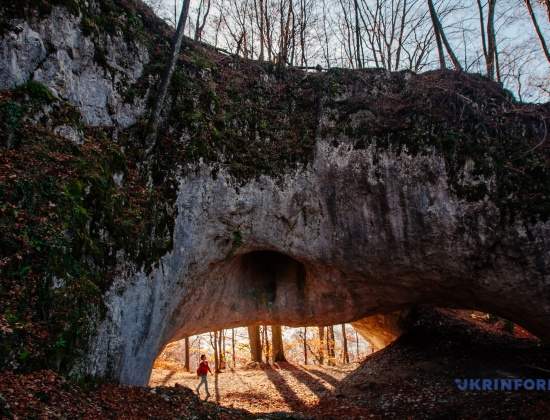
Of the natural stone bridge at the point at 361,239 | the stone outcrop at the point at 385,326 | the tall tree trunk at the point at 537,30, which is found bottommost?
the stone outcrop at the point at 385,326

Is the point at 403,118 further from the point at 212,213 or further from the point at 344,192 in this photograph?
the point at 212,213

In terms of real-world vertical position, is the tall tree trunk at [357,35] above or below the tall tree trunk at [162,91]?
above

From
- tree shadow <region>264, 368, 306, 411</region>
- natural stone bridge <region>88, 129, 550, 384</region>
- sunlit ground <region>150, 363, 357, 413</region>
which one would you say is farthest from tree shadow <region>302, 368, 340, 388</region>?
natural stone bridge <region>88, 129, 550, 384</region>

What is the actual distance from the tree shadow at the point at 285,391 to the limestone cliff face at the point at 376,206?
3477mm

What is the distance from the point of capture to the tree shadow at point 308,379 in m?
13.0

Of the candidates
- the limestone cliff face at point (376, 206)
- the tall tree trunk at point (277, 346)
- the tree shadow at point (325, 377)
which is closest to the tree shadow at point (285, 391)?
the tall tree trunk at point (277, 346)

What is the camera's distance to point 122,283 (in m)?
6.77

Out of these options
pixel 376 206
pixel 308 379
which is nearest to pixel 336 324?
pixel 308 379

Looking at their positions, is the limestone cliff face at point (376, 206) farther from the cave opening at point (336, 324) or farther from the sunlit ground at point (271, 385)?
the sunlit ground at point (271, 385)

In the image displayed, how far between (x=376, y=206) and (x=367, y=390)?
573 cm

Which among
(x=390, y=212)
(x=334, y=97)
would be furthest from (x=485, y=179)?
(x=334, y=97)

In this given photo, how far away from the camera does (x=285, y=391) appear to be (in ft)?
43.2

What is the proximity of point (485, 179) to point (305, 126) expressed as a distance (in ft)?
15.6

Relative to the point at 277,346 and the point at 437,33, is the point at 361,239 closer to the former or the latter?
the point at 437,33
